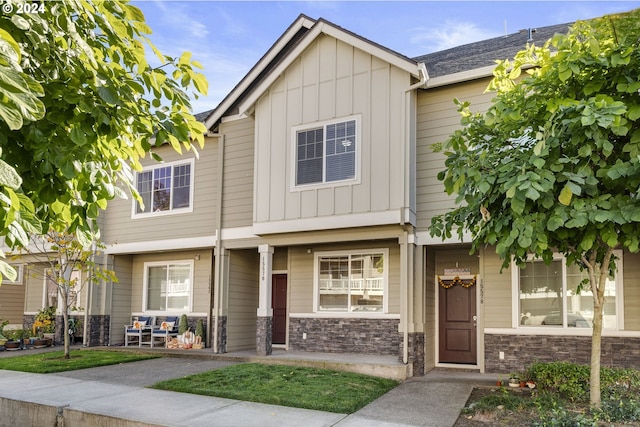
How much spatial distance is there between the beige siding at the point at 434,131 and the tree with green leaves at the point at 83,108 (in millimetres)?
8483

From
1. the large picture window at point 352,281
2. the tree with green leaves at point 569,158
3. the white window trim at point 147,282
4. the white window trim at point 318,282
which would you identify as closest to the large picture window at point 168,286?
the white window trim at point 147,282

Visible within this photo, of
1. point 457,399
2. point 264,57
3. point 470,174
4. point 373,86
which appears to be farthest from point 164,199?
point 470,174

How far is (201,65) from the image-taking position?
376 centimetres

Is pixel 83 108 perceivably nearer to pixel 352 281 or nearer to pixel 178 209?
pixel 352 281

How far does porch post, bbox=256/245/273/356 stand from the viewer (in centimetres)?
1275

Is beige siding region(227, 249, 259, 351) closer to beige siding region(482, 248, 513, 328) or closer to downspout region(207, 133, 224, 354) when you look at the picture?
downspout region(207, 133, 224, 354)

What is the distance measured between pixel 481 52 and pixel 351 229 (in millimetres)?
5687

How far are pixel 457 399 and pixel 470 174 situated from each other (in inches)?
173

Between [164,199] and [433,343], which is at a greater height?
[164,199]

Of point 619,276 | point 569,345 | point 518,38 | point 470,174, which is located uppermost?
point 518,38

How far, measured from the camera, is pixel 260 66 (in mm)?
13875

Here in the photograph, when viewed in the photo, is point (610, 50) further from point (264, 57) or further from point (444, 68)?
point (264, 57)

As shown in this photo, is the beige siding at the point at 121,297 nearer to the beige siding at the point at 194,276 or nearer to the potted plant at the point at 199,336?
the beige siding at the point at 194,276

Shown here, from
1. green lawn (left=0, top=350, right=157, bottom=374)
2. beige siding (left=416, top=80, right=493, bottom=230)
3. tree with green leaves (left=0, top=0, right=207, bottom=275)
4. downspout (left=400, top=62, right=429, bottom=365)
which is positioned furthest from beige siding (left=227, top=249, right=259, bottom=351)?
tree with green leaves (left=0, top=0, right=207, bottom=275)
